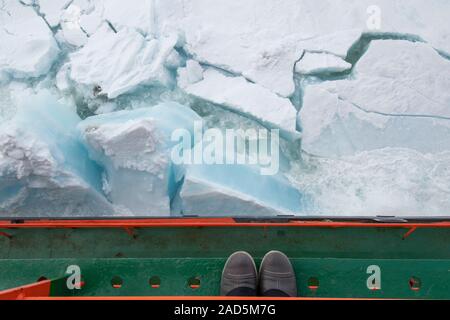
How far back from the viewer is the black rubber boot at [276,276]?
1593 mm

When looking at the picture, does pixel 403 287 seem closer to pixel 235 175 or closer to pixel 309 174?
pixel 309 174

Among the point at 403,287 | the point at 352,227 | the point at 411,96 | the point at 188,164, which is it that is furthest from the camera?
the point at 411,96

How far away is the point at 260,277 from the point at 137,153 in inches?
32.7

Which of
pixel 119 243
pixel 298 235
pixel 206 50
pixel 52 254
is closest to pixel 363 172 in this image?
pixel 298 235

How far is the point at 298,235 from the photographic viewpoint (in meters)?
1.87

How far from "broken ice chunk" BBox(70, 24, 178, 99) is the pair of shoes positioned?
1.09 metres

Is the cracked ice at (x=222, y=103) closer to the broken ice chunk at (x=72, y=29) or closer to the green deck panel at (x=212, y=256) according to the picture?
the broken ice chunk at (x=72, y=29)

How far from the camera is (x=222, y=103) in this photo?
89.9 inches

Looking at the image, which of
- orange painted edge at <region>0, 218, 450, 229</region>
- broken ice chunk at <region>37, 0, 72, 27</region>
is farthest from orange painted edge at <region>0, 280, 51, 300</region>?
broken ice chunk at <region>37, 0, 72, 27</region>

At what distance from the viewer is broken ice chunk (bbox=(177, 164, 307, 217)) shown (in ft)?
6.80

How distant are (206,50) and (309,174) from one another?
2.85 ft

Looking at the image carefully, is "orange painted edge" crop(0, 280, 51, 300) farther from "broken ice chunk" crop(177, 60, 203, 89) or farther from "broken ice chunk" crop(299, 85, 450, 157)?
"broken ice chunk" crop(299, 85, 450, 157)

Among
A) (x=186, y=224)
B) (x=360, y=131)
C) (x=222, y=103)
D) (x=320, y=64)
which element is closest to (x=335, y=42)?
(x=320, y=64)

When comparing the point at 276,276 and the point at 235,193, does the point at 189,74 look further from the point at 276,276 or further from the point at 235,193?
the point at 276,276
